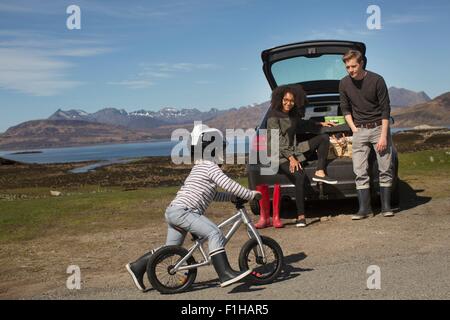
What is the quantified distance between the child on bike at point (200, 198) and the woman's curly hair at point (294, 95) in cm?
283

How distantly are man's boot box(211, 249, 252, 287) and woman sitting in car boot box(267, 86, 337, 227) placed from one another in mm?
3205

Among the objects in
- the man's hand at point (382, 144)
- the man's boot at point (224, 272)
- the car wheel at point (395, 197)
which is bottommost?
the man's boot at point (224, 272)

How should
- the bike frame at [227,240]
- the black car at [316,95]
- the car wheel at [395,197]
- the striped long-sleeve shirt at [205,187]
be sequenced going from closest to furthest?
the bike frame at [227,240] < the striped long-sleeve shirt at [205,187] < the black car at [316,95] < the car wheel at [395,197]

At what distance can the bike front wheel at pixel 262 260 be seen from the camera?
5805mm

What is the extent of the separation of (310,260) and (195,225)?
1687 millimetres

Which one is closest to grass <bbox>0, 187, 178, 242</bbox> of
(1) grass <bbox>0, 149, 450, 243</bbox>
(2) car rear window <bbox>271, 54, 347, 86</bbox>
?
(1) grass <bbox>0, 149, 450, 243</bbox>

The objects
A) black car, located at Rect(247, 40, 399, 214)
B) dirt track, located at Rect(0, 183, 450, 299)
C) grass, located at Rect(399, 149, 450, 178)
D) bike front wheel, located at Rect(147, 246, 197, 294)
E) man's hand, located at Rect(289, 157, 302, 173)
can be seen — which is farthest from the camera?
grass, located at Rect(399, 149, 450, 178)

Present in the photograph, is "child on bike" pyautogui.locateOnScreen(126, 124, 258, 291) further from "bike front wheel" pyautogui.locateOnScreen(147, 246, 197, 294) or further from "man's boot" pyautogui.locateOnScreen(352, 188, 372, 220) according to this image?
"man's boot" pyautogui.locateOnScreen(352, 188, 372, 220)

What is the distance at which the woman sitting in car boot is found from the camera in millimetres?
8609

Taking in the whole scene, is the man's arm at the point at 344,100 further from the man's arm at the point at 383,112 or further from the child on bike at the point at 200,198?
the child on bike at the point at 200,198

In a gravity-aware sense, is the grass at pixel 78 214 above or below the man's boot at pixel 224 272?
below

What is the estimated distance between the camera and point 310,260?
21.9ft

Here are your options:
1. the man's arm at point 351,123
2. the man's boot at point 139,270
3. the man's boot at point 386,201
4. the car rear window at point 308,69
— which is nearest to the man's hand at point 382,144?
the man's arm at point 351,123
